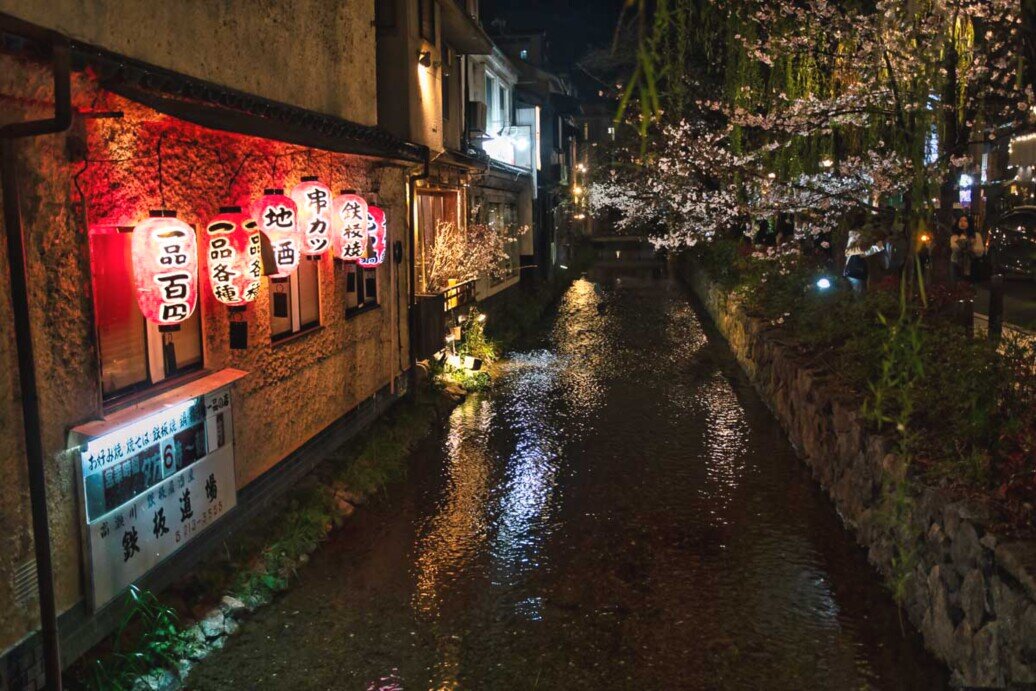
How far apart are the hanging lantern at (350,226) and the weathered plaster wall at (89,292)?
687 millimetres

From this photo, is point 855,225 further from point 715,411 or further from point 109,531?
point 109,531

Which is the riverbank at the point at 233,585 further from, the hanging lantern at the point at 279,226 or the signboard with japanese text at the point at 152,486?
the hanging lantern at the point at 279,226

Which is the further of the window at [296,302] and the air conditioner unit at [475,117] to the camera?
the air conditioner unit at [475,117]

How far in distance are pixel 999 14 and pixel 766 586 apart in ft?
31.3

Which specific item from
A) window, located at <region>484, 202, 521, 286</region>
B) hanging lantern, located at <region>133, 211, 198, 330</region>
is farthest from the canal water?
window, located at <region>484, 202, 521, 286</region>

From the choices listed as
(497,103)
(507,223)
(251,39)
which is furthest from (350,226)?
(507,223)

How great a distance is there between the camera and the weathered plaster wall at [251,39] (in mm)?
7092

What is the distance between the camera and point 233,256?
8.78 metres

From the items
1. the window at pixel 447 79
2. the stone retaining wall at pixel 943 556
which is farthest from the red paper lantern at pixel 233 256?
the window at pixel 447 79

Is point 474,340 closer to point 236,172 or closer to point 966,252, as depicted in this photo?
point 236,172

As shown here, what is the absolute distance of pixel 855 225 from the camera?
65.0ft

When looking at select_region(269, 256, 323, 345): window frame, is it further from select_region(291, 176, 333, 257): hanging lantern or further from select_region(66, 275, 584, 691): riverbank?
select_region(66, 275, 584, 691): riverbank

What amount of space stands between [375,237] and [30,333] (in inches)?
318

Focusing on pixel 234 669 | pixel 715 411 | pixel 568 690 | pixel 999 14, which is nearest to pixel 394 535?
pixel 234 669
